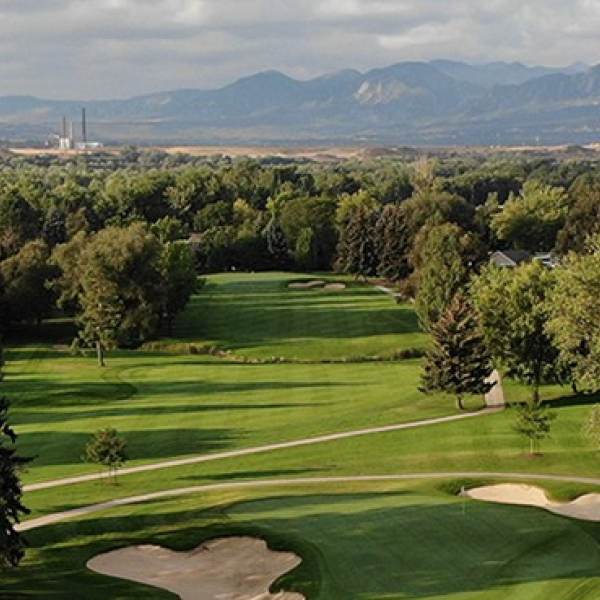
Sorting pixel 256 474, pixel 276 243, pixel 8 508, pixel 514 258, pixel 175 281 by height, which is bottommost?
pixel 256 474

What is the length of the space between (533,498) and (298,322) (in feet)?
167

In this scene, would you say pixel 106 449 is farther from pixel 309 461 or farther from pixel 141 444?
pixel 309 461

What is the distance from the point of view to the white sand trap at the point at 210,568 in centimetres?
2853

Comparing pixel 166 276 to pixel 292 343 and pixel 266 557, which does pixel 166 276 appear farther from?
pixel 266 557

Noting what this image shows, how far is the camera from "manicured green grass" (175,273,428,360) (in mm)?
79500

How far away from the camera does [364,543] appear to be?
1188 inches

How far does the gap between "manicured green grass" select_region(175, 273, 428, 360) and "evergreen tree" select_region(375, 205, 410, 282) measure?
3411mm

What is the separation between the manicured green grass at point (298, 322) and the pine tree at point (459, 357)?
22.4 meters

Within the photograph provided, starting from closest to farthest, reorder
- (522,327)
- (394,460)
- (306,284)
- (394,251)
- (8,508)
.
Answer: (8,508)
(394,460)
(522,327)
(306,284)
(394,251)

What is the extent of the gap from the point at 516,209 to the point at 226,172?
64395 mm

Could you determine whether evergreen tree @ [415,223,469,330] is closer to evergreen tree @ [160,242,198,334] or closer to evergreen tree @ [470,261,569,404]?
evergreen tree @ [470,261,569,404]

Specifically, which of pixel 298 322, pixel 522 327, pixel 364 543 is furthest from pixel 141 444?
pixel 298 322

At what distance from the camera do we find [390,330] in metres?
84.8

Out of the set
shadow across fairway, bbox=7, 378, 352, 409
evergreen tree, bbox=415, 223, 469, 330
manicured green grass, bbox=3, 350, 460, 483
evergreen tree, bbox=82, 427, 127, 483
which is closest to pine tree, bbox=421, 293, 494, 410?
manicured green grass, bbox=3, 350, 460, 483
